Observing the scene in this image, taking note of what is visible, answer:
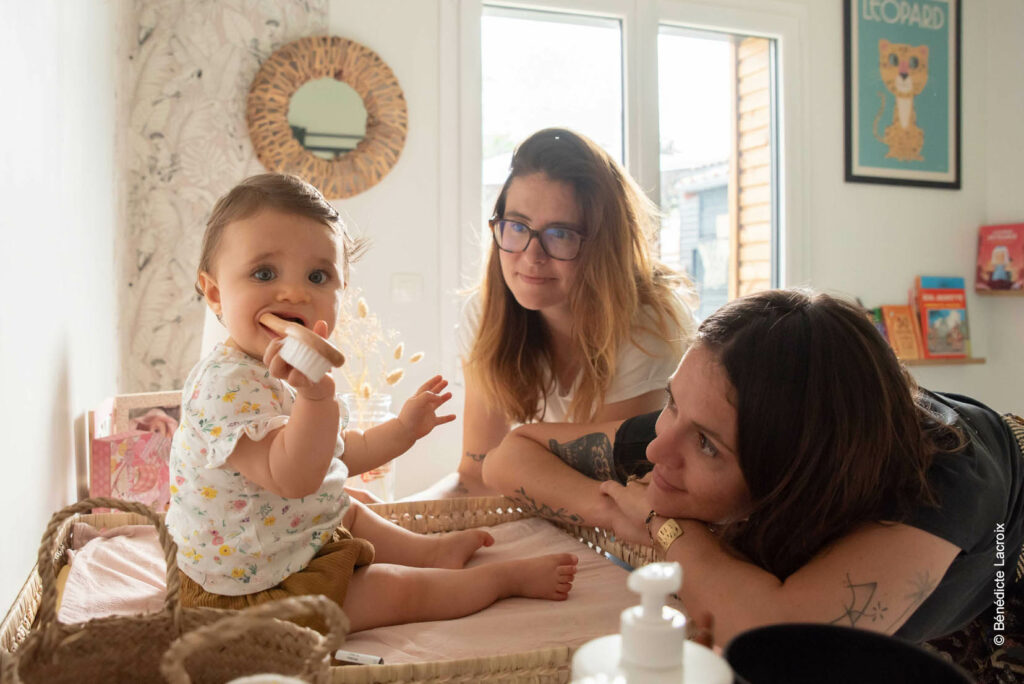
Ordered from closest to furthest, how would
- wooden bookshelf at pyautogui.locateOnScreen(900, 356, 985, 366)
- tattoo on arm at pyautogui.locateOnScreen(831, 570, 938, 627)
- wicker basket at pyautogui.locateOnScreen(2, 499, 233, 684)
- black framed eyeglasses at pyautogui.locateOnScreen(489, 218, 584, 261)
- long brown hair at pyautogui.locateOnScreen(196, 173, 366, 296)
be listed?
wicker basket at pyautogui.locateOnScreen(2, 499, 233, 684) → tattoo on arm at pyautogui.locateOnScreen(831, 570, 938, 627) → long brown hair at pyautogui.locateOnScreen(196, 173, 366, 296) → black framed eyeglasses at pyautogui.locateOnScreen(489, 218, 584, 261) → wooden bookshelf at pyautogui.locateOnScreen(900, 356, 985, 366)

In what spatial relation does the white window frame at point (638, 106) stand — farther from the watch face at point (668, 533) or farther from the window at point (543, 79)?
the watch face at point (668, 533)

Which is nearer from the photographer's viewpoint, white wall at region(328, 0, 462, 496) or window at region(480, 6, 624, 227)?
white wall at region(328, 0, 462, 496)

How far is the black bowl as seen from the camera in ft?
1.38

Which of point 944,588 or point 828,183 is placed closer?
point 944,588

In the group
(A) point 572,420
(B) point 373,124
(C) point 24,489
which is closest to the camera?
(C) point 24,489

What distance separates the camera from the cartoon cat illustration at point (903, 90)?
3.51m

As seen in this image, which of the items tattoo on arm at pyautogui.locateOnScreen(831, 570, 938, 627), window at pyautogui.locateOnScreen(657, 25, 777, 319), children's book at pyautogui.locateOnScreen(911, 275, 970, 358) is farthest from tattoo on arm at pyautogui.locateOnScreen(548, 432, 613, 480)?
children's book at pyautogui.locateOnScreen(911, 275, 970, 358)

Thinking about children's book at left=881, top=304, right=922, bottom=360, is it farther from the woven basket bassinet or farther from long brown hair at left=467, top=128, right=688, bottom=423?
the woven basket bassinet

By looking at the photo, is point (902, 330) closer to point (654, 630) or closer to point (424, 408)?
point (424, 408)

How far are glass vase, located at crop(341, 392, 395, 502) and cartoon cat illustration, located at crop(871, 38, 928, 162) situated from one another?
2657mm

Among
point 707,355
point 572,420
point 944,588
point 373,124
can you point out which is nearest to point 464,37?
point 373,124

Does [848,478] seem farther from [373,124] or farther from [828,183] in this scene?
[828,183]

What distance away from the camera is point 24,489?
0.93 meters

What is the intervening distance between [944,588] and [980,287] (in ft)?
11.2
